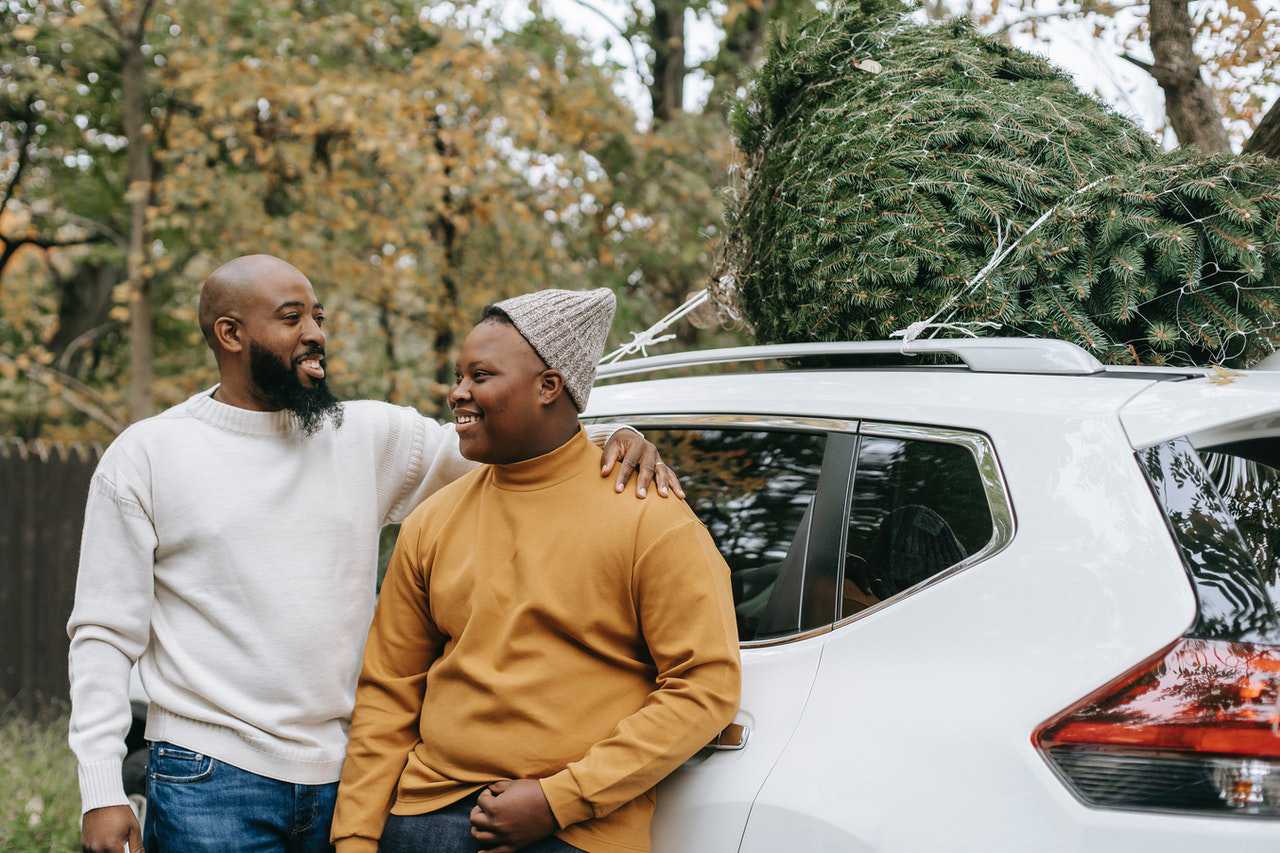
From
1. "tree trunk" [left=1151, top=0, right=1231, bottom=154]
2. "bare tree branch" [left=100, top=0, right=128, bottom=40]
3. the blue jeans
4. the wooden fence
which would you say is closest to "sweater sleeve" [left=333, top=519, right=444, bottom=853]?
the blue jeans

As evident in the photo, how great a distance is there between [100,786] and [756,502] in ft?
4.85

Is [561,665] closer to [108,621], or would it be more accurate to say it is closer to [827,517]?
[827,517]

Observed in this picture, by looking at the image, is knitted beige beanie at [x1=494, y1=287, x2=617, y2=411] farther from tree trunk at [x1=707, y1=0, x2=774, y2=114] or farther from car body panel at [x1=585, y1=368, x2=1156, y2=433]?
tree trunk at [x1=707, y1=0, x2=774, y2=114]

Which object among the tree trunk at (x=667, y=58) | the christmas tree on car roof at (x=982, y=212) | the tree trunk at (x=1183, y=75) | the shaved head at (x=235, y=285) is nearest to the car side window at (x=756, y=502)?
the christmas tree on car roof at (x=982, y=212)

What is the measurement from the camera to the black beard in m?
2.50

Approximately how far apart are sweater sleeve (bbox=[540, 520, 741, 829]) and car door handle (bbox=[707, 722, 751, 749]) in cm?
11

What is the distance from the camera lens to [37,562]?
7.97 metres

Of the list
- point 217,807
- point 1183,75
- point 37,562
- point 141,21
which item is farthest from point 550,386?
point 141,21

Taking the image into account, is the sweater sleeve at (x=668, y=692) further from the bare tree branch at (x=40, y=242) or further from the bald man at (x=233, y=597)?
the bare tree branch at (x=40, y=242)

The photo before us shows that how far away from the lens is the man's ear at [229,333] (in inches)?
98.8

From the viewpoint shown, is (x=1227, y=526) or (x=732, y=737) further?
(x=732, y=737)

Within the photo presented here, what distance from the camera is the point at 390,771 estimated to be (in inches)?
90.0

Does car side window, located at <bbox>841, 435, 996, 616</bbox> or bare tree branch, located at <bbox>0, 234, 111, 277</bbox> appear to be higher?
bare tree branch, located at <bbox>0, 234, 111, 277</bbox>

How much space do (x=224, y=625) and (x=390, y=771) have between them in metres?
0.47
